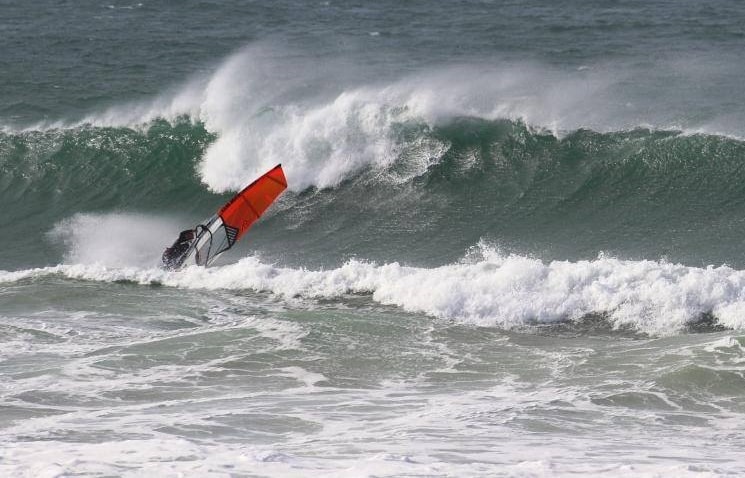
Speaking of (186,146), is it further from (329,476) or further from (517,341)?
(329,476)

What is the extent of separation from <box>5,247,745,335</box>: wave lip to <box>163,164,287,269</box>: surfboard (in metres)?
0.44

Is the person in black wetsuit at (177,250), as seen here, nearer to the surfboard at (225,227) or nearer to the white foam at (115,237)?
the surfboard at (225,227)

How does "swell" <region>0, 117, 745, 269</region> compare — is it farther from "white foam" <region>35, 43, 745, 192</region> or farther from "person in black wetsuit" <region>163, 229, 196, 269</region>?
"person in black wetsuit" <region>163, 229, 196, 269</region>

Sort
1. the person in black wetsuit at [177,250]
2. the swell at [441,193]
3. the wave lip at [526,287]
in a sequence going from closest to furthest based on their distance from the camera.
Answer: the wave lip at [526,287], the person in black wetsuit at [177,250], the swell at [441,193]

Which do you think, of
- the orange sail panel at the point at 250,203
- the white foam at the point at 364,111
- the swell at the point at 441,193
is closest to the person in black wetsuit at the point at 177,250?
the orange sail panel at the point at 250,203

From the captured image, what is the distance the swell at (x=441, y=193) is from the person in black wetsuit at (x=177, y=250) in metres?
1.34

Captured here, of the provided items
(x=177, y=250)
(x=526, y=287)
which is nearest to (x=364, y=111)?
(x=177, y=250)

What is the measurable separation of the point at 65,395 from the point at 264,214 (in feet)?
28.5

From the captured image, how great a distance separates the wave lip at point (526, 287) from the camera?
16.6 meters

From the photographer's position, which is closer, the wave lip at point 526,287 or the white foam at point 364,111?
the wave lip at point 526,287

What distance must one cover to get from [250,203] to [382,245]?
8.04 ft

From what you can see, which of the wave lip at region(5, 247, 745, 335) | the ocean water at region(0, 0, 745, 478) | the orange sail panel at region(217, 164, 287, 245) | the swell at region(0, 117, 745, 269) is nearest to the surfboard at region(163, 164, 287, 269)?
the orange sail panel at region(217, 164, 287, 245)

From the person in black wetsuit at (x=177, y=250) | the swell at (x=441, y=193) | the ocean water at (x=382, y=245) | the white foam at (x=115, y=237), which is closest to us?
the ocean water at (x=382, y=245)

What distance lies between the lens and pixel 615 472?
10492 mm
